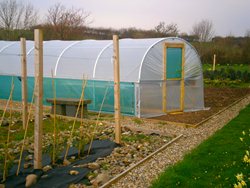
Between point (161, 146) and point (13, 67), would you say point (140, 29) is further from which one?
point (161, 146)

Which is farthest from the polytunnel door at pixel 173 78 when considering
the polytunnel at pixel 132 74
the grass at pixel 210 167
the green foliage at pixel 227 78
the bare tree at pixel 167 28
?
the bare tree at pixel 167 28

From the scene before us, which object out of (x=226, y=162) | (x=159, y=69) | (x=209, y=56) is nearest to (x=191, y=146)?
(x=226, y=162)

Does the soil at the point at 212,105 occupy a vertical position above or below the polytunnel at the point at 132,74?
below

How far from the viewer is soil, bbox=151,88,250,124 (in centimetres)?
958

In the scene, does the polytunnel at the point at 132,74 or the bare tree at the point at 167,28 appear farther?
the bare tree at the point at 167,28

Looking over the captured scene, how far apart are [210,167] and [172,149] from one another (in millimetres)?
1353

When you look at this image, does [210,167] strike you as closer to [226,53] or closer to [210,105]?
[210,105]

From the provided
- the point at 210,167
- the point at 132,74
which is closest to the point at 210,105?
the point at 132,74

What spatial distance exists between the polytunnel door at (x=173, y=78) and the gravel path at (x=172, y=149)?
1.38 meters

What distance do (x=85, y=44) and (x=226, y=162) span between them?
25.3 feet

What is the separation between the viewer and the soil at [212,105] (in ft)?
31.4

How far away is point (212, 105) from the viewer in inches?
488

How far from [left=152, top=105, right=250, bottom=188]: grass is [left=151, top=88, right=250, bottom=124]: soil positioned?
2.43m

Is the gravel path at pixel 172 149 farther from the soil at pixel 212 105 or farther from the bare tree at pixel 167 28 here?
the bare tree at pixel 167 28
